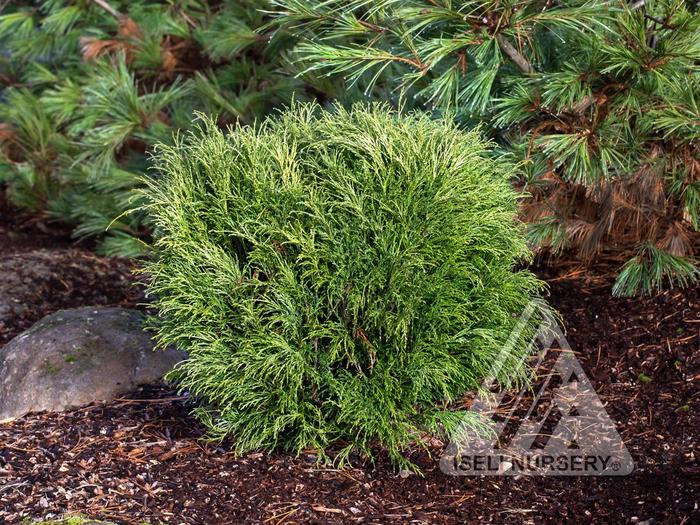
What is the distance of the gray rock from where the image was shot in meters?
4.05

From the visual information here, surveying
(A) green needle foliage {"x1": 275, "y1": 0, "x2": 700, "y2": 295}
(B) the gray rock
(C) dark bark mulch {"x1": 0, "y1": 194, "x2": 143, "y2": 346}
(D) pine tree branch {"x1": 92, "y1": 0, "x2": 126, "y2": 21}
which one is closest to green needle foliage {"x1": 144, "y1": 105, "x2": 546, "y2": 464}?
(A) green needle foliage {"x1": 275, "y1": 0, "x2": 700, "y2": 295}

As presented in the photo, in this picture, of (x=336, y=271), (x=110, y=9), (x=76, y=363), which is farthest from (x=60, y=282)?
(x=336, y=271)

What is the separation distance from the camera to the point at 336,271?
3.36 meters

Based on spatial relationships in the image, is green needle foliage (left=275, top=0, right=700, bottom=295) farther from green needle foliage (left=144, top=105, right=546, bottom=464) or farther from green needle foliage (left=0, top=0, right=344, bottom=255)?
green needle foliage (left=0, top=0, right=344, bottom=255)

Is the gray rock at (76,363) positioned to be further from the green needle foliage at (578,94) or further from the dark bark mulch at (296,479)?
the green needle foliage at (578,94)

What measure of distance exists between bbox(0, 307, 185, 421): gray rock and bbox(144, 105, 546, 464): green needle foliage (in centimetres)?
71

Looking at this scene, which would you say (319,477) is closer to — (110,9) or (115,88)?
(115,88)

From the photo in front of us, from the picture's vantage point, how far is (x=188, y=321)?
11.2ft

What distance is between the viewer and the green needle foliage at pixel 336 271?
3.35 m

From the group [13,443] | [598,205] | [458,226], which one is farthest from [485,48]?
[13,443]

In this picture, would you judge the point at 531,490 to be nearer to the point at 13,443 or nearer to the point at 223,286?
the point at 223,286

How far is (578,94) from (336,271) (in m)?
1.44

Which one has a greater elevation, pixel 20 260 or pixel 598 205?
pixel 598 205

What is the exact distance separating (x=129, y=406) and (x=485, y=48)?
7.06 feet
